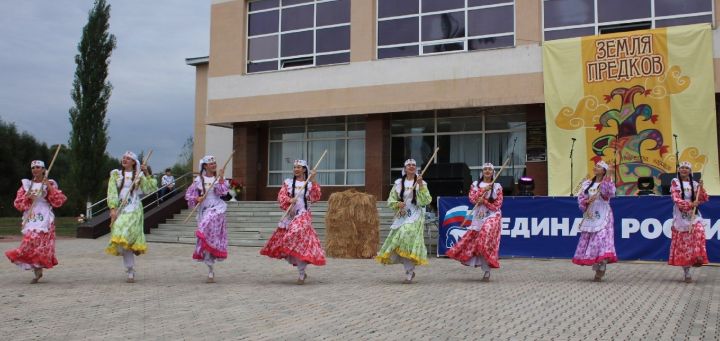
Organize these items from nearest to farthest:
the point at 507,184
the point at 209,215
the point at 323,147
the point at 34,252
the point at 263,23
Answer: the point at 34,252
the point at 209,215
the point at 507,184
the point at 323,147
the point at 263,23

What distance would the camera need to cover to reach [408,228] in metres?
9.90

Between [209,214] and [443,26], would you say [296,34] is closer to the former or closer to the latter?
[443,26]

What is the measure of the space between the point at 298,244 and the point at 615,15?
1326 centimetres

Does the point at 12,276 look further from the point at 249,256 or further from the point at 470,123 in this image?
the point at 470,123

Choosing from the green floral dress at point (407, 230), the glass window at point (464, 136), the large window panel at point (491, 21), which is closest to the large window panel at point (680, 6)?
the large window panel at point (491, 21)

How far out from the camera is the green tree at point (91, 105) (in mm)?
25547

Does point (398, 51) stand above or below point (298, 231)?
above

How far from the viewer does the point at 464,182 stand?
17.5 metres

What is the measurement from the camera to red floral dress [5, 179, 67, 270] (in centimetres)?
955

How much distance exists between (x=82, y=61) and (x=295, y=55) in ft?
29.9

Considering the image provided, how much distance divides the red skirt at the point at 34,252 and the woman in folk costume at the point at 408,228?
4.70 metres

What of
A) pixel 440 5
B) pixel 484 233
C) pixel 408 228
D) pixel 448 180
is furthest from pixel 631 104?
pixel 408 228

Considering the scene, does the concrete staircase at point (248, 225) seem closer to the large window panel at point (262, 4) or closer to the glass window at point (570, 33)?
the glass window at point (570, 33)

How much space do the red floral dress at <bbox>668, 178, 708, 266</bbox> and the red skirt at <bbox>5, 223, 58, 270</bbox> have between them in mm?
9214
